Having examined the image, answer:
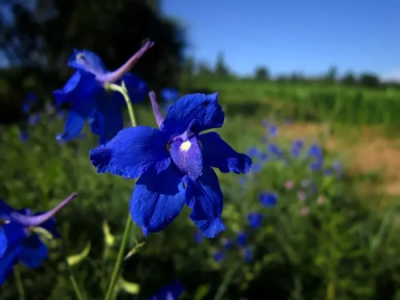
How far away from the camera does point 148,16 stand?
11945 millimetres

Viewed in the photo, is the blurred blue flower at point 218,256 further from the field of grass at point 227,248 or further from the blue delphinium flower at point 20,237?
the blue delphinium flower at point 20,237

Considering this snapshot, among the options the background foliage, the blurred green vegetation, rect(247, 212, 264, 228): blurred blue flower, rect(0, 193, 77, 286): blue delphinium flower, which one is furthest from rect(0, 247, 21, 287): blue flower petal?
rect(247, 212, 264, 228): blurred blue flower

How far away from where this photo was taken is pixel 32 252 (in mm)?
811

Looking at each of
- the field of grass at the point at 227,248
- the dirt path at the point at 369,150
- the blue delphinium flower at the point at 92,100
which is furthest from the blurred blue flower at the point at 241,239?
the dirt path at the point at 369,150

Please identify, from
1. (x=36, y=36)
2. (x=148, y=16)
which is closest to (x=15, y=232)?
(x=36, y=36)

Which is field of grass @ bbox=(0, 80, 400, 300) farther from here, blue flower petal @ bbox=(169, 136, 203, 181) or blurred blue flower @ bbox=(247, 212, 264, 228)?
blue flower petal @ bbox=(169, 136, 203, 181)

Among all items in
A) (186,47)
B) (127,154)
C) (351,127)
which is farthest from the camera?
(186,47)

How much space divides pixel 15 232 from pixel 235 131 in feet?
21.4

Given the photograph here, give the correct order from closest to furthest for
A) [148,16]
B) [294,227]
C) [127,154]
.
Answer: [127,154]
[294,227]
[148,16]

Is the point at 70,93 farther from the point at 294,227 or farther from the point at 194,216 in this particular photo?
the point at 294,227

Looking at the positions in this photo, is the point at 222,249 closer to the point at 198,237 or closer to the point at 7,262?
the point at 198,237

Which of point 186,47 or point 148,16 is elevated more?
point 148,16

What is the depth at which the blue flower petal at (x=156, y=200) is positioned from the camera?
583 mm

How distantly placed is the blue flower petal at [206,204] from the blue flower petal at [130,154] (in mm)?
56
